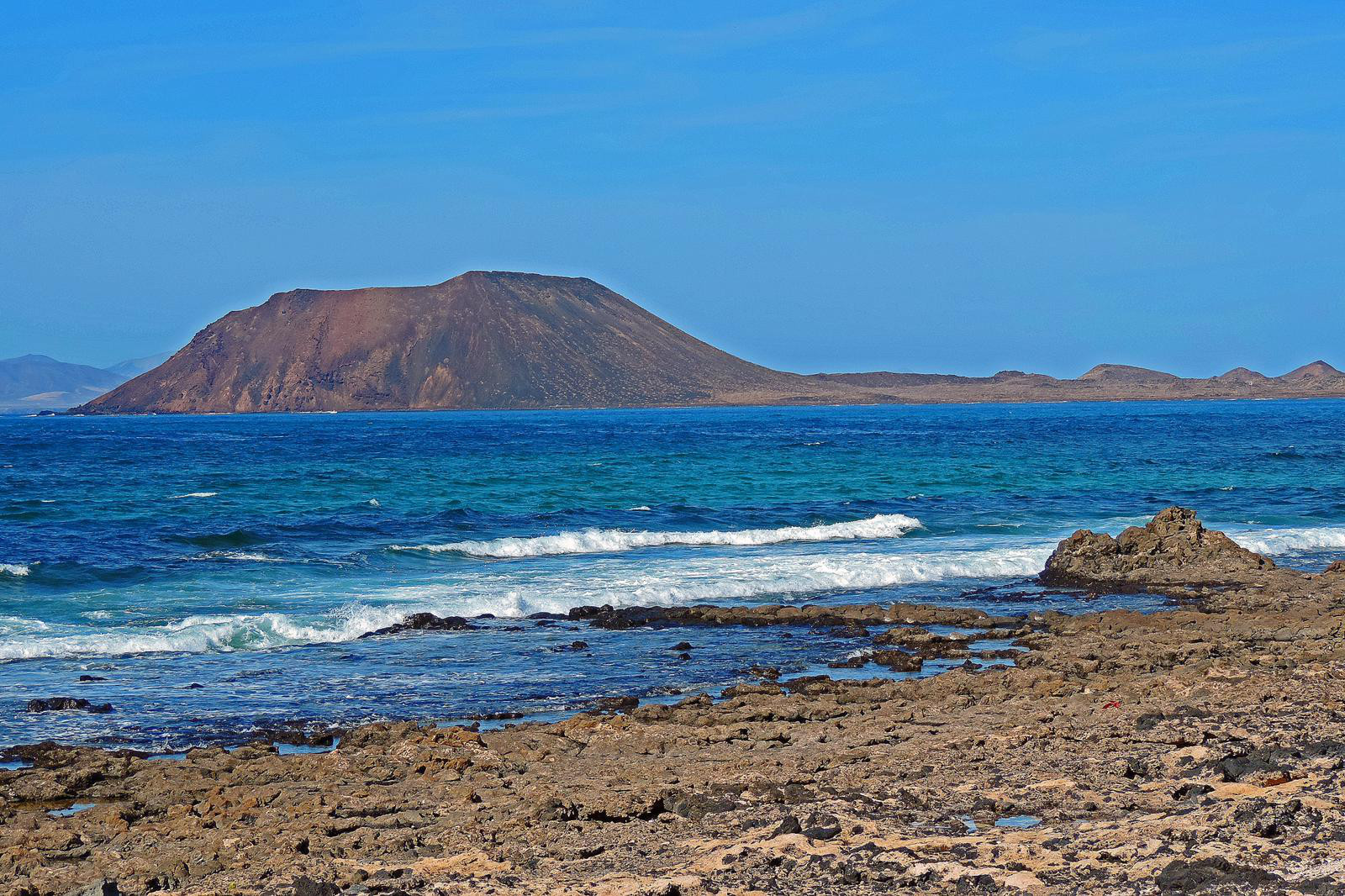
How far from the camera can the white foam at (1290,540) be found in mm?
25969

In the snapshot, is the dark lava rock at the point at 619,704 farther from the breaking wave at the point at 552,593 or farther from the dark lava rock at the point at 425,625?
the dark lava rock at the point at 425,625

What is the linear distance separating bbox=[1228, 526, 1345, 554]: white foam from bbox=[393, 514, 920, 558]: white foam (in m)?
7.34

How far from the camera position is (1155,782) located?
8031 mm

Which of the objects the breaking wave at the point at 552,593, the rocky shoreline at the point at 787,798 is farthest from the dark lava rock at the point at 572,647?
the rocky shoreline at the point at 787,798

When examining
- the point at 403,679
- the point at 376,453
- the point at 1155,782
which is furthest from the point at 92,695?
the point at 376,453

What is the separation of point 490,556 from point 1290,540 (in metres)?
17.0

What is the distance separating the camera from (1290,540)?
26.7 meters

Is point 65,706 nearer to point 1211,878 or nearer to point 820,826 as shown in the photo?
point 820,826

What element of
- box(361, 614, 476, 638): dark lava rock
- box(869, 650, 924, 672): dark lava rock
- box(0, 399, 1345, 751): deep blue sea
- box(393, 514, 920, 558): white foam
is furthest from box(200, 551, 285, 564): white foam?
box(869, 650, 924, 672): dark lava rock

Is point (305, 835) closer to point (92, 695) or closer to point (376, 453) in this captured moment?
point (92, 695)

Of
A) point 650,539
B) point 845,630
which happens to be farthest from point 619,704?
point 650,539

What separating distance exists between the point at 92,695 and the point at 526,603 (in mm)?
7450

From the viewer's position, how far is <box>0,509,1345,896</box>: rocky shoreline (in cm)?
651

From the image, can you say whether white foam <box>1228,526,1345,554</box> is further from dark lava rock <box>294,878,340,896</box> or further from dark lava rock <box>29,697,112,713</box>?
dark lava rock <box>294,878,340,896</box>
